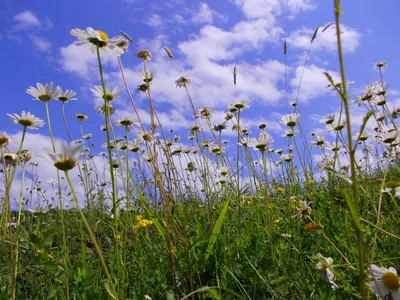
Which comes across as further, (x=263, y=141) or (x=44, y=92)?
(x=263, y=141)

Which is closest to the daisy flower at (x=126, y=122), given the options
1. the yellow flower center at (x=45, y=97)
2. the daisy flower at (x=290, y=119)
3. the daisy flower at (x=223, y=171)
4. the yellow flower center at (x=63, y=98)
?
the yellow flower center at (x=63, y=98)

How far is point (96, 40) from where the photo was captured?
120 centimetres

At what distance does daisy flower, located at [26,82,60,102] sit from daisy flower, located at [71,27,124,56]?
604 mm

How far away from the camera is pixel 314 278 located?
4.88 feet

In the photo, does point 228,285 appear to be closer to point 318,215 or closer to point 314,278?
point 314,278

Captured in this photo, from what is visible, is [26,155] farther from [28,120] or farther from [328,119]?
[328,119]

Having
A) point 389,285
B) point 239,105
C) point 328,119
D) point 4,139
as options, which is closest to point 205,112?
point 239,105

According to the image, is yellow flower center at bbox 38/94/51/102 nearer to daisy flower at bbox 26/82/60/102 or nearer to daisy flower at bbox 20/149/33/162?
daisy flower at bbox 26/82/60/102

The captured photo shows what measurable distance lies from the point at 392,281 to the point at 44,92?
1513 mm

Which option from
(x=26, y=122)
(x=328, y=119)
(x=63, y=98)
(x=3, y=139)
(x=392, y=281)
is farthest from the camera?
(x=328, y=119)

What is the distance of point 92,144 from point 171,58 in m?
3.03

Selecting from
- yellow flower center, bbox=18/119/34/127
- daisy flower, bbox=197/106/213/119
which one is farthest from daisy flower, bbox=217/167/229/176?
yellow flower center, bbox=18/119/34/127

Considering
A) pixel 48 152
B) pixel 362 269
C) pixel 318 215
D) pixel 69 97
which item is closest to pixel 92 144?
pixel 69 97

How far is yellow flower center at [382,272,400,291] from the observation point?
0.77m
